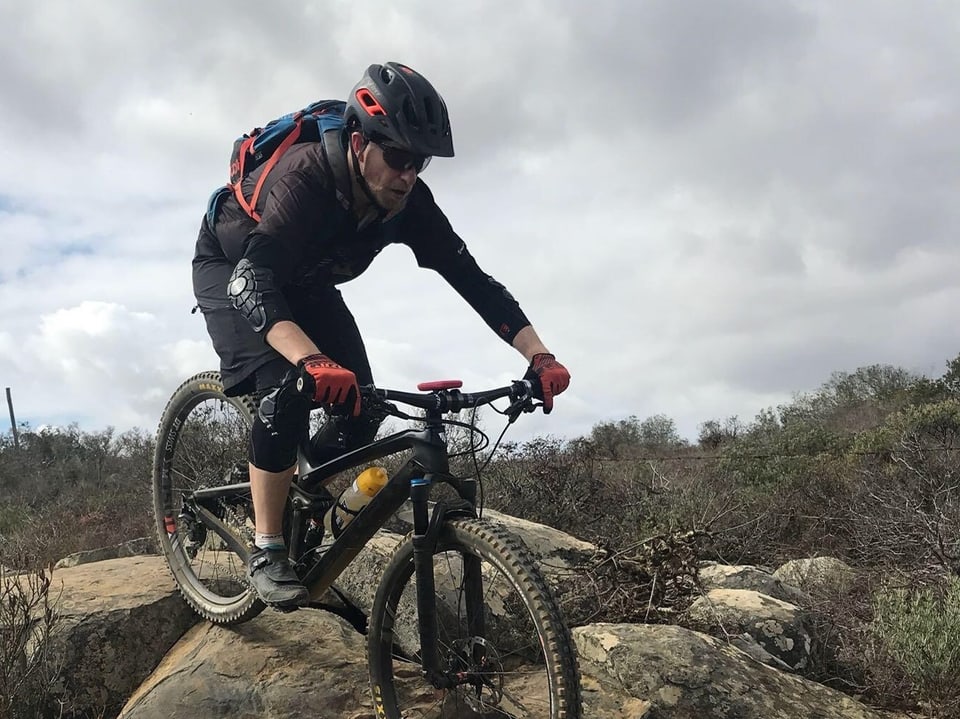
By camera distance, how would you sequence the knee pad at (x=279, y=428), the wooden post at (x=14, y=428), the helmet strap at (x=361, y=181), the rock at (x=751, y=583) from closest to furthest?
the knee pad at (x=279, y=428) → the helmet strap at (x=361, y=181) → the rock at (x=751, y=583) → the wooden post at (x=14, y=428)

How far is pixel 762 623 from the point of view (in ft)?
14.2

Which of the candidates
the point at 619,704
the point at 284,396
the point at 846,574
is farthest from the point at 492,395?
the point at 846,574

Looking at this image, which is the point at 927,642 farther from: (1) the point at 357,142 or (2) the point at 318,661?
(1) the point at 357,142

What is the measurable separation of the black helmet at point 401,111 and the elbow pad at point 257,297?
70 centimetres

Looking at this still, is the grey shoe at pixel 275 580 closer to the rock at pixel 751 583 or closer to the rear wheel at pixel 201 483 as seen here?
the rear wheel at pixel 201 483

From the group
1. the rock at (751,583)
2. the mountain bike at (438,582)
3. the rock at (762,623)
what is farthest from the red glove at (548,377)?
the rock at (751,583)

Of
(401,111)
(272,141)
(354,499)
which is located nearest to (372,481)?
(354,499)

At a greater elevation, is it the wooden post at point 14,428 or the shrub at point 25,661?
the wooden post at point 14,428

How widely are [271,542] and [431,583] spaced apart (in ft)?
2.87

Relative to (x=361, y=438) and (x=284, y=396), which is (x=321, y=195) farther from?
(x=361, y=438)

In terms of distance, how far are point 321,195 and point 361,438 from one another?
111 cm

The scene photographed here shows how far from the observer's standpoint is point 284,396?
2881mm

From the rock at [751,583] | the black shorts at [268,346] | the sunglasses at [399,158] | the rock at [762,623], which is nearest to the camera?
the sunglasses at [399,158]

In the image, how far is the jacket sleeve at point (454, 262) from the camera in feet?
11.8
